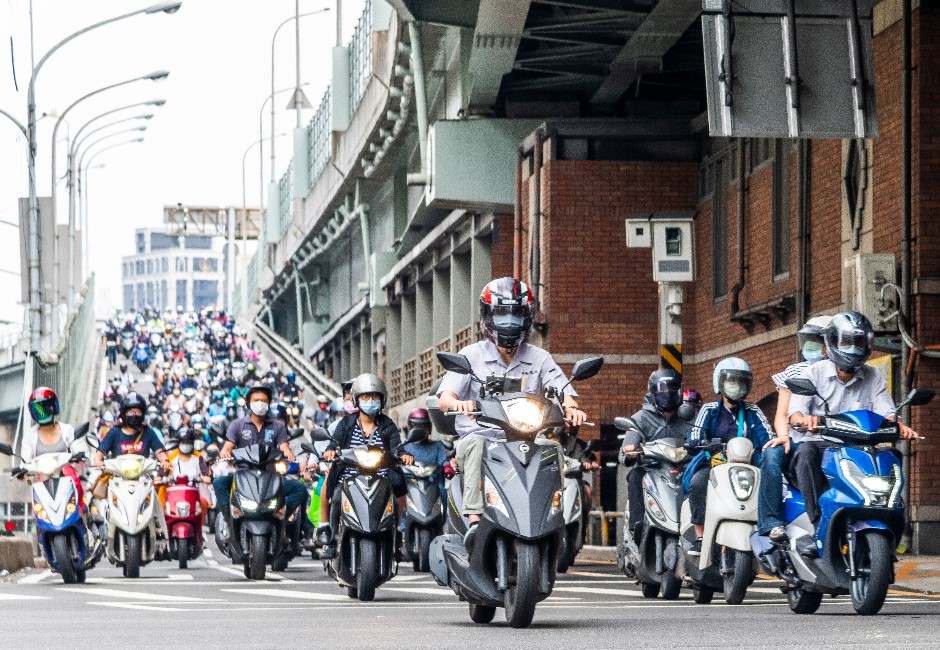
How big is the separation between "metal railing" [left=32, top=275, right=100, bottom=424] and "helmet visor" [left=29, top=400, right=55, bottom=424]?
12.1 metres

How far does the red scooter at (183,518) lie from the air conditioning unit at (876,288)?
7047mm

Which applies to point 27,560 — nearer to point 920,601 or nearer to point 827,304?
point 827,304

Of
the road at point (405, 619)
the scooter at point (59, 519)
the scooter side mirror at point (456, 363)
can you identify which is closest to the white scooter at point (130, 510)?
the scooter at point (59, 519)

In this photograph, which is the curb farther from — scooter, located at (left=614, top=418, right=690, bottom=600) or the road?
scooter, located at (left=614, top=418, right=690, bottom=600)

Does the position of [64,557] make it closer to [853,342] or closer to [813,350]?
[813,350]

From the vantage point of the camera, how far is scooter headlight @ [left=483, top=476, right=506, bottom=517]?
1053cm

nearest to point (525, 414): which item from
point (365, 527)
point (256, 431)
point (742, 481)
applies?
point (742, 481)

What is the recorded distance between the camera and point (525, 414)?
1062 cm

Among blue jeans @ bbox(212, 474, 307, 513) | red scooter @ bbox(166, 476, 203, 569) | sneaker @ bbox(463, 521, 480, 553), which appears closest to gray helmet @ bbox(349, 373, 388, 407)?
blue jeans @ bbox(212, 474, 307, 513)

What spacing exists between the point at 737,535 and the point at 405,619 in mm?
2550

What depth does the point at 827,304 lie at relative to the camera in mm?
23688

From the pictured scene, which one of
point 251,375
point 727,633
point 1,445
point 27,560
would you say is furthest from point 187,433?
point 251,375

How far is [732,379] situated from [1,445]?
6.64 meters

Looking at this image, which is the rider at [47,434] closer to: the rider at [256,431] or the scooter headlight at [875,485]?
the rider at [256,431]
